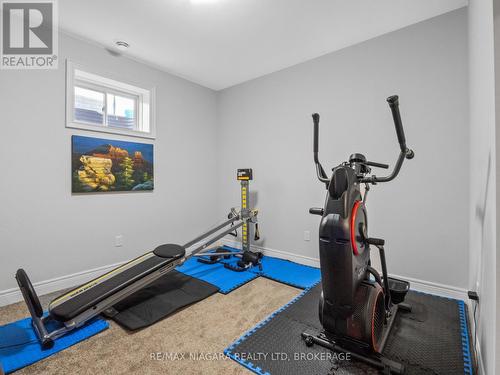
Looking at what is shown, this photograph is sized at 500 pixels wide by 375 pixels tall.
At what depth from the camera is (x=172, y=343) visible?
5.85ft

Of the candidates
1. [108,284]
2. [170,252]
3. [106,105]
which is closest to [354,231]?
[170,252]

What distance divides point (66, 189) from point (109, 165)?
0.53 meters

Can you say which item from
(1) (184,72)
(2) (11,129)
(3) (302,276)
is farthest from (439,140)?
(2) (11,129)

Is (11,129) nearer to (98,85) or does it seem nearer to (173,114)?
(98,85)

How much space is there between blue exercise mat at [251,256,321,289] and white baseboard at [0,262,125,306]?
194 centimetres

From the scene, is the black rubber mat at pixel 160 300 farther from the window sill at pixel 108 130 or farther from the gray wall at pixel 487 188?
the gray wall at pixel 487 188

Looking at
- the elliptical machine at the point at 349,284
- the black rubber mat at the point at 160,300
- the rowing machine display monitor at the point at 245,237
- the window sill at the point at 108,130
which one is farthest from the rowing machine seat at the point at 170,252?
the window sill at the point at 108,130

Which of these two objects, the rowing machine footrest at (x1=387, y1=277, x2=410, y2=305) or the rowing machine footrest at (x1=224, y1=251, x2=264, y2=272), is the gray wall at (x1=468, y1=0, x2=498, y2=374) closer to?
the rowing machine footrest at (x1=387, y1=277, x2=410, y2=305)

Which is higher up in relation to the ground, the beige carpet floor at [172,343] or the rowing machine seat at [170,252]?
the rowing machine seat at [170,252]

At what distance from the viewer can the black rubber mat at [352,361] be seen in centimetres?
152

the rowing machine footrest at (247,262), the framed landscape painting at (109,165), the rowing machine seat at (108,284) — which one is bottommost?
the rowing machine footrest at (247,262)

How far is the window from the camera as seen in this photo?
2779 mm

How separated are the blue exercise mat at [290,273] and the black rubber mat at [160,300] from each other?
766 mm

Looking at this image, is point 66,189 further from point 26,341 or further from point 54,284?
point 26,341
